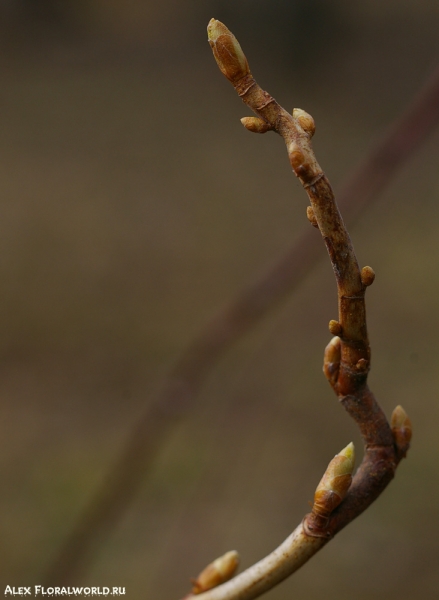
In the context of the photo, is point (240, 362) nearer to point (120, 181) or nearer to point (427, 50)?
point (120, 181)

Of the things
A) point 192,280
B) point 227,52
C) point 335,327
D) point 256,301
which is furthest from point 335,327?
point 192,280

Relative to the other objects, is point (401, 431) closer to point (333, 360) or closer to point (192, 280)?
point (333, 360)

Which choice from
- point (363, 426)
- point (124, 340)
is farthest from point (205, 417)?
point (363, 426)

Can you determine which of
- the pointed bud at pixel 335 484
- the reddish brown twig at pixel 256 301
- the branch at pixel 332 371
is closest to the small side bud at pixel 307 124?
the branch at pixel 332 371

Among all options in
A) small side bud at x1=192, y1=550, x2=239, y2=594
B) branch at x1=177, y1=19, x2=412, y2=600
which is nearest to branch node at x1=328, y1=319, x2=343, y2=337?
branch at x1=177, y1=19, x2=412, y2=600

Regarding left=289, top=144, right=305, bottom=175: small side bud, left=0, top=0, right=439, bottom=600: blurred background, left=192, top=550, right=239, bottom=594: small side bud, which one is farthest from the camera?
left=0, top=0, right=439, bottom=600: blurred background

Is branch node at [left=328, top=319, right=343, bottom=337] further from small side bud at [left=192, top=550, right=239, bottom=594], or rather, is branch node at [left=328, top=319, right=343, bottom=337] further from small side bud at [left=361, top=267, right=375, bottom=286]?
small side bud at [left=192, top=550, right=239, bottom=594]

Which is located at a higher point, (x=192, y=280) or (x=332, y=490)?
(x=192, y=280)
